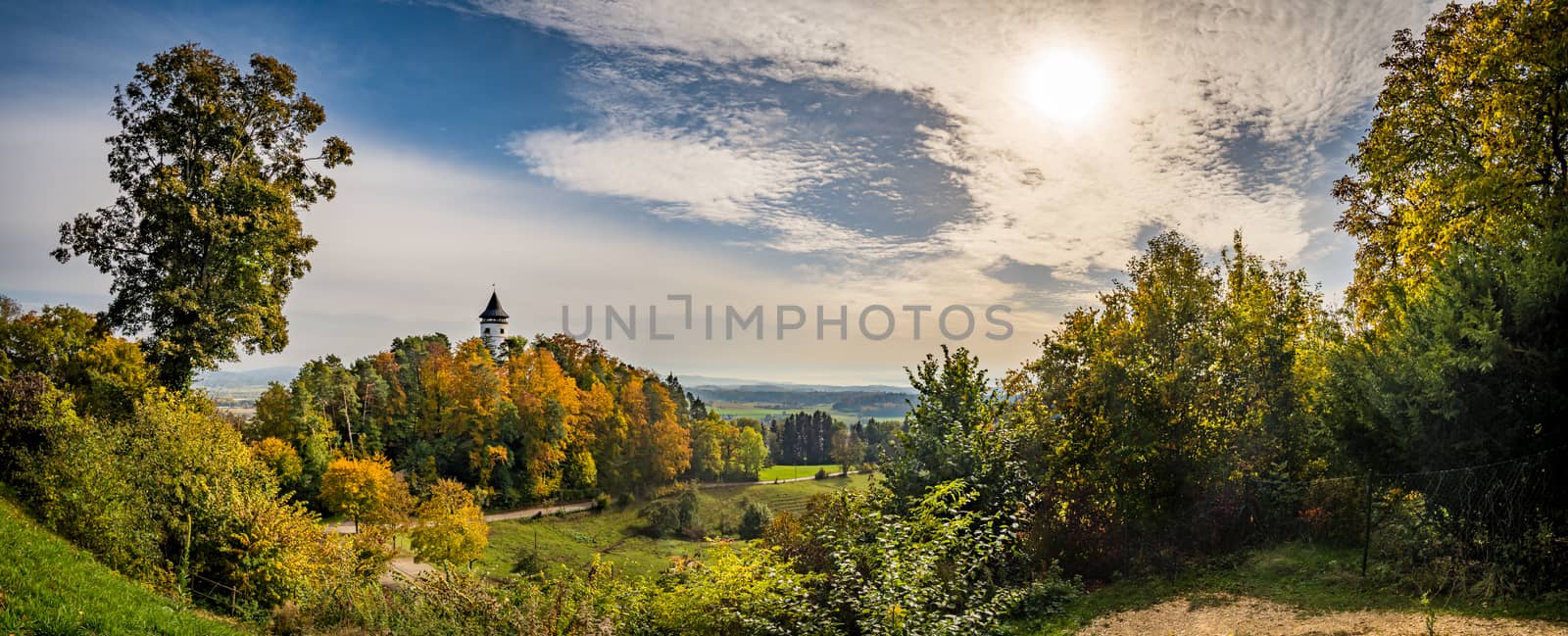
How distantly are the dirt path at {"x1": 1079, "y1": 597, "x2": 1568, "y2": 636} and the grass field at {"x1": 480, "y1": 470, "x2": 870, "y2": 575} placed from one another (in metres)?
20.5

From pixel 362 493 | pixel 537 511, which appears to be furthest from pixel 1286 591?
pixel 537 511

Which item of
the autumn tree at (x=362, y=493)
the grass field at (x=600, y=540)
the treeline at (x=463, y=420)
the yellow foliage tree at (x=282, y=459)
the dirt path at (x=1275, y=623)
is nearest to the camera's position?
the dirt path at (x=1275, y=623)

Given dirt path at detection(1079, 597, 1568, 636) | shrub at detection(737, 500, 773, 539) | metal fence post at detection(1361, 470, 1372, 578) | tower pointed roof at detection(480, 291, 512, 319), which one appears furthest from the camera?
tower pointed roof at detection(480, 291, 512, 319)

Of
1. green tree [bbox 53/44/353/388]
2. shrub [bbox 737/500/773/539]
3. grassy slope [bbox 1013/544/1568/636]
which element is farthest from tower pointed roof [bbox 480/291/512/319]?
grassy slope [bbox 1013/544/1568/636]

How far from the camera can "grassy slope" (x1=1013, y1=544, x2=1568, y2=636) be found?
25.9 feet

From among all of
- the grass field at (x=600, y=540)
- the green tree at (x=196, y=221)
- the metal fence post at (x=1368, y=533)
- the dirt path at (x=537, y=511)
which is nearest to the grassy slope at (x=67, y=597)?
the green tree at (x=196, y=221)

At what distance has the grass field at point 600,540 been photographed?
32.0 meters

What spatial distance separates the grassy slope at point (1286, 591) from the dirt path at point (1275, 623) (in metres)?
0.27

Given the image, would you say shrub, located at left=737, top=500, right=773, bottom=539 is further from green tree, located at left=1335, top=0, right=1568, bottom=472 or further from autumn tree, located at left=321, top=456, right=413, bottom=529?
green tree, located at left=1335, top=0, right=1568, bottom=472

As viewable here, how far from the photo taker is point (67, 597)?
6.88m

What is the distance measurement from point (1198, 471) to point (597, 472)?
4121 centimetres

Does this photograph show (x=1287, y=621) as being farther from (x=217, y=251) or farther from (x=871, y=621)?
(x=217, y=251)

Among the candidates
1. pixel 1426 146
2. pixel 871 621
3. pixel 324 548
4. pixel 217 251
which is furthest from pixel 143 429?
pixel 1426 146

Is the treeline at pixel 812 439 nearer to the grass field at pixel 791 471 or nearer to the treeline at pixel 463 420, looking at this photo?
the grass field at pixel 791 471
